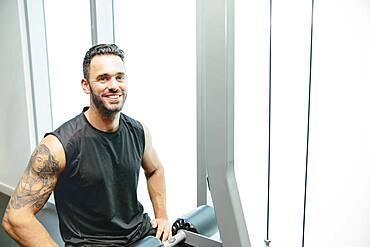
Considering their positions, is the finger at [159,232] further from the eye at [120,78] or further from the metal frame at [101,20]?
the metal frame at [101,20]

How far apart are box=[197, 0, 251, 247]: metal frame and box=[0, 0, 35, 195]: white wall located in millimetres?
2365

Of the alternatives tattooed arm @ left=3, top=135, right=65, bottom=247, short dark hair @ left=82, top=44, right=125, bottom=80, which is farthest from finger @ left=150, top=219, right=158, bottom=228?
short dark hair @ left=82, top=44, right=125, bottom=80

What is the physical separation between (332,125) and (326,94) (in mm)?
122

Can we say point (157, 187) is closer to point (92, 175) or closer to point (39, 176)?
point (92, 175)

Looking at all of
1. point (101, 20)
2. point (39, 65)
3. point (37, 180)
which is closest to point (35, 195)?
point (37, 180)

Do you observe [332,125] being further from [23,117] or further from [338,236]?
[23,117]

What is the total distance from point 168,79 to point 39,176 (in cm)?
100

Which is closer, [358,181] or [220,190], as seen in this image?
[220,190]

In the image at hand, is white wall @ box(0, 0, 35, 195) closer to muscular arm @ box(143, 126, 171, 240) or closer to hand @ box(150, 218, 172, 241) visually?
muscular arm @ box(143, 126, 171, 240)

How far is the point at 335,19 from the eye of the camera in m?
1.39

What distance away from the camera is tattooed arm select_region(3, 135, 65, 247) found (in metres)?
1.29

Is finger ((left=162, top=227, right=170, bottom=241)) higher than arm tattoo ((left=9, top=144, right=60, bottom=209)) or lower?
lower

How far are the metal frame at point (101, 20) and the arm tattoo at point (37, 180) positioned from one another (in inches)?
48.3

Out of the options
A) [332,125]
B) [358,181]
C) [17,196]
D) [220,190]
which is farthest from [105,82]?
[358,181]
